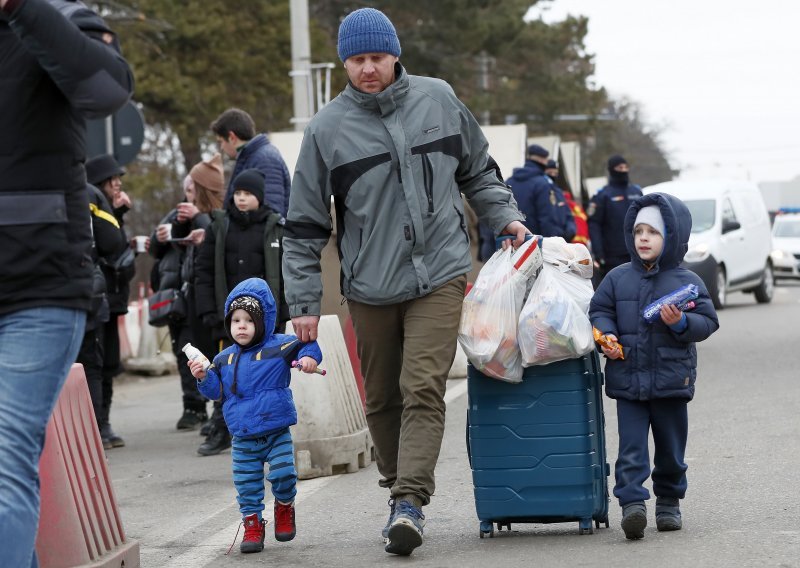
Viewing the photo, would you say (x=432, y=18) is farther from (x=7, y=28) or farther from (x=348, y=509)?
(x=7, y=28)

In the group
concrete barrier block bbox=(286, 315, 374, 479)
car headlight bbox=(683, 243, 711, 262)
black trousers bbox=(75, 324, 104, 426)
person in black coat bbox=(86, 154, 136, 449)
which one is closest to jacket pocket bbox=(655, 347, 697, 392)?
concrete barrier block bbox=(286, 315, 374, 479)

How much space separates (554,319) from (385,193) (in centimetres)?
83

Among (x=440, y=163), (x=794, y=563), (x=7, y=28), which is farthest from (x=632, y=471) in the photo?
(x=7, y=28)

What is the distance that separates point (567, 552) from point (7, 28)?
3034mm

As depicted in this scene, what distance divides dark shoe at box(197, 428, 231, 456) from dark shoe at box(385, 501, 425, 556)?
415 centimetres

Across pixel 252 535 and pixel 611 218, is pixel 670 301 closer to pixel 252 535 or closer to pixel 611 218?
pixel 252 535

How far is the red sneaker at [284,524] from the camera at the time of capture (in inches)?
262

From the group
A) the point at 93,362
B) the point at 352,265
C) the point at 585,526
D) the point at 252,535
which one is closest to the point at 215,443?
the point at 93,362

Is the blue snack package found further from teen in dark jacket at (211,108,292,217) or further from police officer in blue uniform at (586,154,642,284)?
police officer in blue uniform at (586,154,642,284)

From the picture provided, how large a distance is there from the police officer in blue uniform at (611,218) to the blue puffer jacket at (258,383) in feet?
30.1

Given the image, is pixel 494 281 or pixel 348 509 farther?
pixel 348 509

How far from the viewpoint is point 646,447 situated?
641cm

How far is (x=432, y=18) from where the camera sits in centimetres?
4472

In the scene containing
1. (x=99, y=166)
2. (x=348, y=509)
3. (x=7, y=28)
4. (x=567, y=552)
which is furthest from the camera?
(x=99, y=166)
